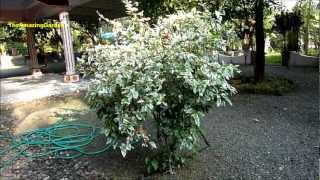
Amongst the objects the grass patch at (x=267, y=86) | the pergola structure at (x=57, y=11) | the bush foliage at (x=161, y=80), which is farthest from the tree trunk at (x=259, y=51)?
the pergola structure at (x=57, y=11)

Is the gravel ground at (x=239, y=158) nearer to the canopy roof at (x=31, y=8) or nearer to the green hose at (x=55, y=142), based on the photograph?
the green hose at (x=55, y=142)

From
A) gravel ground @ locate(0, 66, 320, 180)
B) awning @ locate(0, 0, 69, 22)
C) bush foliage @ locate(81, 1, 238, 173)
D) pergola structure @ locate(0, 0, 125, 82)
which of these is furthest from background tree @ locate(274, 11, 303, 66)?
bush foliage @ locate(81, 1, 238, 173)

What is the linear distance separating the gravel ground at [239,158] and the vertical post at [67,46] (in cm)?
576

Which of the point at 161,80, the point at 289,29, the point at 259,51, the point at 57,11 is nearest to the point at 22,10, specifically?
the point at 57,11

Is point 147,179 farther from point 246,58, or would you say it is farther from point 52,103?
point 246,58

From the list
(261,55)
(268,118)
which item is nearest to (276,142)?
(268,118)

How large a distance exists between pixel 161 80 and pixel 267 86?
4.67 meters

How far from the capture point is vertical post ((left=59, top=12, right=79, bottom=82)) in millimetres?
9727

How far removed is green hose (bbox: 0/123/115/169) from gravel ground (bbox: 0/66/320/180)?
21 cm

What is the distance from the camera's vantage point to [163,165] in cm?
344

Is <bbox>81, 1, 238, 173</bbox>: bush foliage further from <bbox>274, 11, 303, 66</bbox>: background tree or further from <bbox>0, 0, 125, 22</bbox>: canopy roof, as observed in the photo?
<bbox>274, 11, 303, 66</bbox>: background tree

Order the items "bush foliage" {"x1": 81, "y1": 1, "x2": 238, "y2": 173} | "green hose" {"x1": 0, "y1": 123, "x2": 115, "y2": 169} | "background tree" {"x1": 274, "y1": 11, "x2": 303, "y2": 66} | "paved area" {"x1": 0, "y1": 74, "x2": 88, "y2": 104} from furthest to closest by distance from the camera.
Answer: "background tree" {"x1": 274, "y1": 11, "x2": 303, "y2": 66}
"paved area" {"x1": 0, "y1": 74, "x2": 88, "y2": 104}
"green hose" {"x1": 0, "y1": 123, "x2": 115, "y2": 169}
"bush foliage" {"x1": 81, "y1": 1, "x2": 238, "y2": 173}

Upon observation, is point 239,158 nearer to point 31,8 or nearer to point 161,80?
point 161,80

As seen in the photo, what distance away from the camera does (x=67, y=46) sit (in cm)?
995
